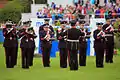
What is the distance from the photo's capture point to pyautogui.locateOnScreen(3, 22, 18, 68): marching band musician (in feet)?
62.2

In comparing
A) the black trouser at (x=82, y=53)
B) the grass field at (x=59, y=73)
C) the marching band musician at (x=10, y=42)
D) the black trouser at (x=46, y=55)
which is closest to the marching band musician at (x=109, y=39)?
the grass field at (x=59, y=73)

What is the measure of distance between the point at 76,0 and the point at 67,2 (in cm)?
155

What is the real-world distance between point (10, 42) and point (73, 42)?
2925mm

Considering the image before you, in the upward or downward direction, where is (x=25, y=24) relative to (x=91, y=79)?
upward

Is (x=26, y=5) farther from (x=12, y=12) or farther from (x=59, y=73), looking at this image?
(x=59, y=73)

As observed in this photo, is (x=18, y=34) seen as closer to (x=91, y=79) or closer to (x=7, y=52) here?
(x=7, y=52)

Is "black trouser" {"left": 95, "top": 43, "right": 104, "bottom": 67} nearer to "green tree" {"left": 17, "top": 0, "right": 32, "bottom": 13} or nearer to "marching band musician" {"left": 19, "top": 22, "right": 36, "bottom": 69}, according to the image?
"marching band musician" {"left": 19, "top": 22, "right": 36, "bottom": 69}

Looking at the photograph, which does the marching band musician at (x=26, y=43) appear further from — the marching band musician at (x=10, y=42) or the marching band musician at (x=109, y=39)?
the marching band musician at (x=109, y=39)

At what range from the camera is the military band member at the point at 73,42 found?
689 inches

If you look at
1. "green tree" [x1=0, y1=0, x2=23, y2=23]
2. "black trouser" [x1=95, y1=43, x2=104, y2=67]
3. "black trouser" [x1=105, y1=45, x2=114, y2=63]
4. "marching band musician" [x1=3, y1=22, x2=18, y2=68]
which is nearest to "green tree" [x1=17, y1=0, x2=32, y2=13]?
"green tree" [x1=0, y1=0, x2=23, y2=23]

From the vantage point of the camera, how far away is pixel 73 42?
17688mm

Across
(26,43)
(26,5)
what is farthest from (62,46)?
(26,5)

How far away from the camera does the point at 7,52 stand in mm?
19297

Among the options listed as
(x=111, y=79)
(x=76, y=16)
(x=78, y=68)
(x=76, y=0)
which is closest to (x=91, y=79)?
(x=111, y=79)
